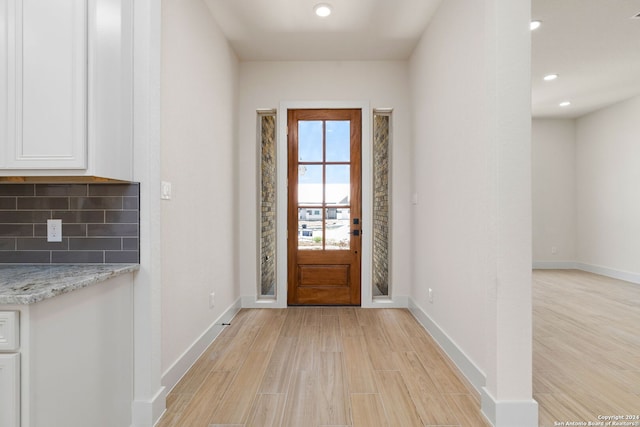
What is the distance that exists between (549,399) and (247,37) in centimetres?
374

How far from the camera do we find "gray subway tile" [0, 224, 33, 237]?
1.73 meters

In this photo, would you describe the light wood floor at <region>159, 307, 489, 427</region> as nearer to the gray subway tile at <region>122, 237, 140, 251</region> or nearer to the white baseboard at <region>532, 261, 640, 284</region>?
the gray subway tile at <region>122, 237, 140, 251</region>

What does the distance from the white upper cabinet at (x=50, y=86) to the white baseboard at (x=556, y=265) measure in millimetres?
7120

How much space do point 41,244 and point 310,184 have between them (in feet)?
8.56

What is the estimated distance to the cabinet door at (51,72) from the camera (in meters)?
1.45

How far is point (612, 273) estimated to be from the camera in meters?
5.57

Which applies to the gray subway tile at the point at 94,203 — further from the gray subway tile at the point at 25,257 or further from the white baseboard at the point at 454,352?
the white baseboard at the point at 454,352

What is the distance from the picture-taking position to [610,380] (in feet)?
7.30

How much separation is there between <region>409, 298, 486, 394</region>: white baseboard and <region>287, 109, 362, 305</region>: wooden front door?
2.78 ft

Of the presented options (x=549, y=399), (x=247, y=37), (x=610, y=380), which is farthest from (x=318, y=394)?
(x=247, y=37)

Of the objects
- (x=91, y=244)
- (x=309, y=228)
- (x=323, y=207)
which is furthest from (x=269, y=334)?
(x=91, y=244)

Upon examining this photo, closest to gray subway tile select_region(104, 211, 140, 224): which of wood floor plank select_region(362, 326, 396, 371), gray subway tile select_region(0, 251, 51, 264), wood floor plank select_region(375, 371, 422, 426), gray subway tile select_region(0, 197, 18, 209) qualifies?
gray subway tile select_region(0, 251, 51, 264)

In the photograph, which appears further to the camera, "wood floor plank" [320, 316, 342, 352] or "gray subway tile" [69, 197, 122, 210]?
"wood floor plank" [320, 316, 342, 352]

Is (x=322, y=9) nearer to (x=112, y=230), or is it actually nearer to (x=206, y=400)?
(x=112, y=230)
